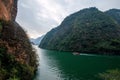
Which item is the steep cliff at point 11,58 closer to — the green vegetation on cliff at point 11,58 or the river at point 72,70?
the green vegetation on cliff at point 11,58

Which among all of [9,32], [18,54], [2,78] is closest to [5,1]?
[9,32]

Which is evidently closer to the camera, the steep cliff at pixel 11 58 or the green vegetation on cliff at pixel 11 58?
the green vegetation on cliff at pixel 11 58

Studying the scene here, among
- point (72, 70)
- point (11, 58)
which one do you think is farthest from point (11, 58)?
point (72, 70)

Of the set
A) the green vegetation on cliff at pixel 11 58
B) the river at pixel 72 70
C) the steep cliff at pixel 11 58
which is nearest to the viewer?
the green vegetation on cliff at pixel 11 58

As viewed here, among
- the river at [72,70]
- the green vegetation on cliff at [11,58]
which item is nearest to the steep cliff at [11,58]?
the green vegetation on cliff at [11,58]

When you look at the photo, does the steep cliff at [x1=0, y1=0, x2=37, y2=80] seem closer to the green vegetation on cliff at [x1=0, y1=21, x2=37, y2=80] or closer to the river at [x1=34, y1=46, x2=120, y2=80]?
the green vegetation on cliff at [x1=0, y1=21, x2=37, y2=80]

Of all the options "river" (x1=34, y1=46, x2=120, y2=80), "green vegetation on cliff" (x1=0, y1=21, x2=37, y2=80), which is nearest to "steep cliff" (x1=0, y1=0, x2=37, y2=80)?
"green vegetation on cliff" (x1=0, y1=21, x2=37, y2=80)

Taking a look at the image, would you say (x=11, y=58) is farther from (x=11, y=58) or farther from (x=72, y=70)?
(x=72, y=70)

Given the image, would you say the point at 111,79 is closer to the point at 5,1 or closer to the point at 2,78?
the point at 2,78

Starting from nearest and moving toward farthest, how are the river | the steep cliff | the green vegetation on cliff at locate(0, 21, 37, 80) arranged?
the green vegetation on cliff at locate(0, 21, 37, 80) → the steep cliff → the river

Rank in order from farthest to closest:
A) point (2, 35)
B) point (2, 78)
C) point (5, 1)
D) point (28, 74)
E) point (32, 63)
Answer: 1. point (5, 1)
2. point (32, 63)
3. point (2, 35)
4. point (28, 74)
5. point (2, 78)

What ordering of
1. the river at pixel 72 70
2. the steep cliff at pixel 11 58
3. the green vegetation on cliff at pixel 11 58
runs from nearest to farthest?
the green vegetation on cliff at pixel 11 58 < the steep cliff at pixel 11 58 < the river at pixel 72 70
